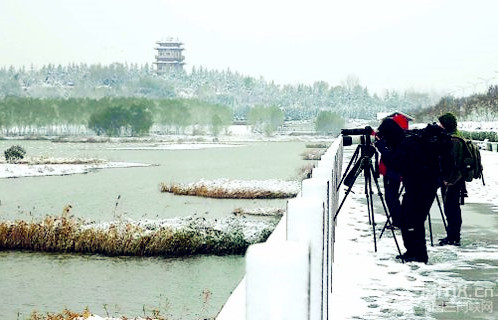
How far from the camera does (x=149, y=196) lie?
32.4 m

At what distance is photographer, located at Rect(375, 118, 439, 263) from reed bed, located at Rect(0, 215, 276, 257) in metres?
11.1

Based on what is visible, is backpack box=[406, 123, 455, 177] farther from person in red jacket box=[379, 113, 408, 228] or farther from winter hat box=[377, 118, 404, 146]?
person in red jacket box=[379, 113, 408, 228]

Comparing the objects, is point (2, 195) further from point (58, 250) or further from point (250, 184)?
point (58, 250)

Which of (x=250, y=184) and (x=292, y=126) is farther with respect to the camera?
(x=292, y=126)

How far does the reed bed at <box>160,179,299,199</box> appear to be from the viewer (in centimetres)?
3234

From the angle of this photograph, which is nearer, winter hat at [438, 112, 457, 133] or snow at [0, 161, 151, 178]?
winter hat at [438, 112, 457, 133]

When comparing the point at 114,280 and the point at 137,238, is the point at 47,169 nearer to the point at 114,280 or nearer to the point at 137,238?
the point at 137,238

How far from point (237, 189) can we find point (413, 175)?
84.4 feet

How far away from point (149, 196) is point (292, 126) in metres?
155

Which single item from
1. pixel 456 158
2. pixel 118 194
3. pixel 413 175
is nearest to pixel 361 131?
pixel 456 158

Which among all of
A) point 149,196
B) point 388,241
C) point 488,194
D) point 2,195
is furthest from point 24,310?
point 2,195

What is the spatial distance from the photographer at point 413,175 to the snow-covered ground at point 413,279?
35 centimetres

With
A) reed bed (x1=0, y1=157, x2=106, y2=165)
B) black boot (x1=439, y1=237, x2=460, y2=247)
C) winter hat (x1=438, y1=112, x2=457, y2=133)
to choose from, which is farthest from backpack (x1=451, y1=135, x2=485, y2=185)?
reed bed (x1=0, y1=157, x2=106, y2=165)

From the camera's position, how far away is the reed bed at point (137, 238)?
18625 mm
